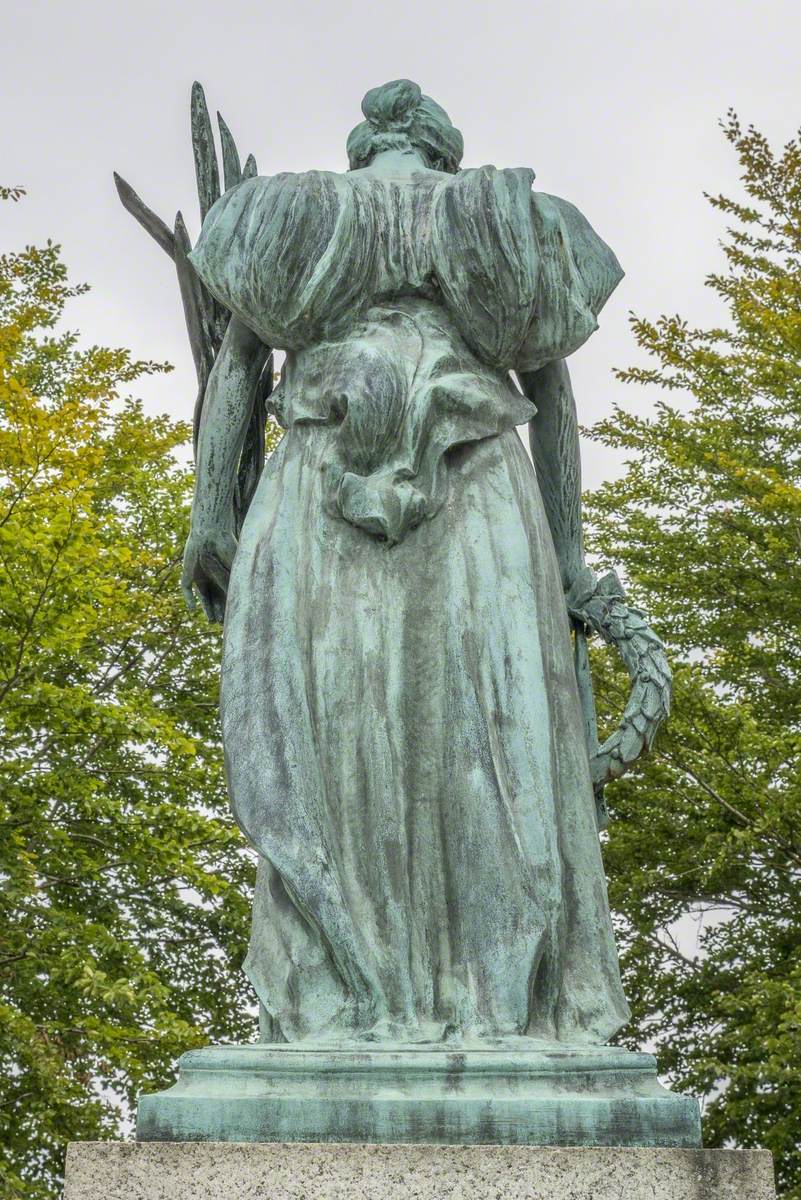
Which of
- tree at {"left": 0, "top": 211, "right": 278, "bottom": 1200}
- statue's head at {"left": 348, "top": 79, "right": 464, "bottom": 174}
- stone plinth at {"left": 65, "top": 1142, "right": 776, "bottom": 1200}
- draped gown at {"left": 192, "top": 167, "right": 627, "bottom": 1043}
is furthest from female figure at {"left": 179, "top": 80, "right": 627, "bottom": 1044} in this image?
tree at {"left": 0, "top": 211, "right": 278, "bottom": 1200}

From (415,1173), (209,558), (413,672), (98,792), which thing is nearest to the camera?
(415,1173)

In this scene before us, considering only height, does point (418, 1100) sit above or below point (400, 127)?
below

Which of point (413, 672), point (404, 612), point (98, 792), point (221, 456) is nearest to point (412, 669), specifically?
point (413, 672)

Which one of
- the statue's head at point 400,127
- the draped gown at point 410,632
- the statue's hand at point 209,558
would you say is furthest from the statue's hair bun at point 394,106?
the statue's hand at point 209,558

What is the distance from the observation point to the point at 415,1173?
3.63 m

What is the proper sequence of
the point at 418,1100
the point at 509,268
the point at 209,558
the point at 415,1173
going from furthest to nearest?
the point at 209,558 < the point at 509,268 < the point at 418,1100 < the point at 415,1173

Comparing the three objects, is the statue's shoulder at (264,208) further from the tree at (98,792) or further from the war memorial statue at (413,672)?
the tree at (98,792)

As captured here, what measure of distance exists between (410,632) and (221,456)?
92 cm

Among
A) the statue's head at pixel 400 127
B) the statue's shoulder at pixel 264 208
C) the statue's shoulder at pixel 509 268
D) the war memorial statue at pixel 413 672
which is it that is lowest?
the war memorial statue at pixel 413 672

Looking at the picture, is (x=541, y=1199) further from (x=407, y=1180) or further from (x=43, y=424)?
(x=43, y=424)

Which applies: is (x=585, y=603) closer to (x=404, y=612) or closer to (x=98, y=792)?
(x=404, y=612)

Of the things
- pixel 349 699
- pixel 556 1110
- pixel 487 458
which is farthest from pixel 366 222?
pixel 556 1110

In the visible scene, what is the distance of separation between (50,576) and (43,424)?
1.24 meters

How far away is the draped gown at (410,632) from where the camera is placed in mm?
4293
